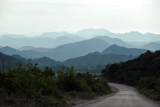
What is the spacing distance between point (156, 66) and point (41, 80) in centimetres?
7179

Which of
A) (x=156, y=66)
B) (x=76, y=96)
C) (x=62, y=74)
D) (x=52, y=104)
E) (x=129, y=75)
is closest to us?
(x=52, y=104)

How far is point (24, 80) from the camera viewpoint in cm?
2248

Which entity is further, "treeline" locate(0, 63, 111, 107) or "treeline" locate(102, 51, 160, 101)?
"treeline" locate(102, 51, 160, 101)

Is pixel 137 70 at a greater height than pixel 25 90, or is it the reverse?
pixel 137 70

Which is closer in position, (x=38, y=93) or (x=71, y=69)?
(x=38, y=93)

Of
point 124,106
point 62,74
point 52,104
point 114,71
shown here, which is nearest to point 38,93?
point 52,104

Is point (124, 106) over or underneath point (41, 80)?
underneath

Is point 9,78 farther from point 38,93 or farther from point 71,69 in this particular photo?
point 71,69

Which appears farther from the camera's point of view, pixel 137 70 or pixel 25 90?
pixel 137 70

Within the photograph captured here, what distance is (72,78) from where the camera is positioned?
37.5 meters

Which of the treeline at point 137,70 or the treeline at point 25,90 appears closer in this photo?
the treeline at point 25,90

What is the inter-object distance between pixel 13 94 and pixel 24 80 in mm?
1970

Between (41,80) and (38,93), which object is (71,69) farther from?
(38,93)

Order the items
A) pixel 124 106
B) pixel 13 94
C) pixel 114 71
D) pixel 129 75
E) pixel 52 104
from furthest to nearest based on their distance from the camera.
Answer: pixel 114 71, pixel 129 75, pixel 124 106, pixel 52 104, pixel 13 94
